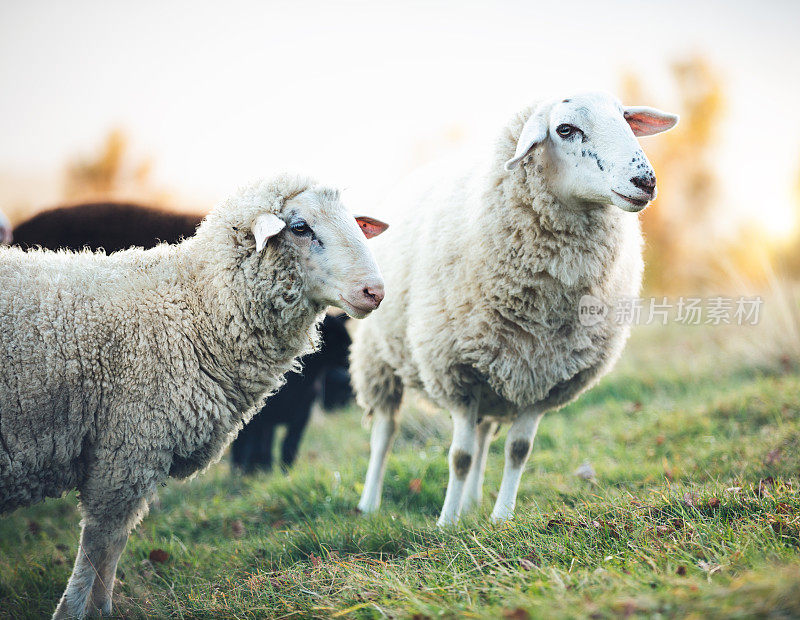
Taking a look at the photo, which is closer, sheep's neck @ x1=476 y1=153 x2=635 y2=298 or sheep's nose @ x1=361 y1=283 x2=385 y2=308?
sheep's nose @ x1=361 y1=283 x2=385 y2=308

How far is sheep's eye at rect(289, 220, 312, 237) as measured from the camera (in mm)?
2807

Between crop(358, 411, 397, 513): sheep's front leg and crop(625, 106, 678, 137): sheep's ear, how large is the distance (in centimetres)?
240

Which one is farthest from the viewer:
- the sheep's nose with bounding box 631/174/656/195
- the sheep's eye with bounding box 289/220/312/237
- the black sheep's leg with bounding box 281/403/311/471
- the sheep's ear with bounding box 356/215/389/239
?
the black sheep's leg with bounding box 281/403/311/471

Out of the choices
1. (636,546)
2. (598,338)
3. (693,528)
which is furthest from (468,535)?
(598,338)

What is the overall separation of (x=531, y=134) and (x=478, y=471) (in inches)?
83.5

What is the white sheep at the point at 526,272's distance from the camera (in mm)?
3223

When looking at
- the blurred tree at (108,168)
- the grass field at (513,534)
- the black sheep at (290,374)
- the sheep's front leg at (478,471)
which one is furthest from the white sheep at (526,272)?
the blurred tree at (108,168)

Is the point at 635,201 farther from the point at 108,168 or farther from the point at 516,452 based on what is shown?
the point at 108,168

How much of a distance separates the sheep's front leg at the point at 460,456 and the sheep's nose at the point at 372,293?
122cm

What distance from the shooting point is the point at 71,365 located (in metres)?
2.55

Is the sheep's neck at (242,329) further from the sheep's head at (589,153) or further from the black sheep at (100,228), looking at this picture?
the black sheep at (100,228)

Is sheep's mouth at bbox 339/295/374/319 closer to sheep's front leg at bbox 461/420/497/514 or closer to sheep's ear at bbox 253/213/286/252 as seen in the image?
sheep's ear at bbox 253/213/286/252

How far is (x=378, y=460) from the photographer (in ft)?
14.2

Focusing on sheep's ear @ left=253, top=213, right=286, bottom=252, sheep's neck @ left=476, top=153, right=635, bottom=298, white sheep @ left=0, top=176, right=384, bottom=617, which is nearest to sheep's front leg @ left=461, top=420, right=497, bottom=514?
sheep's neck @ left=476, top=153, right=635, bottom=298
